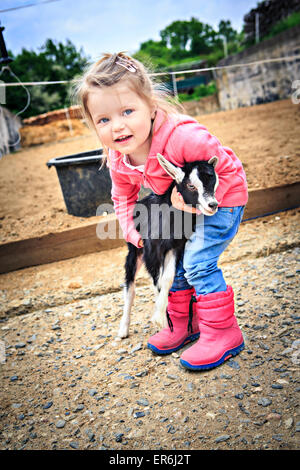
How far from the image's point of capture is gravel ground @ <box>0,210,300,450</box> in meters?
1.45

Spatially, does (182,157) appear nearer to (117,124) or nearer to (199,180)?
(199,180)

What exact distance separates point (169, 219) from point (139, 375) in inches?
33.1

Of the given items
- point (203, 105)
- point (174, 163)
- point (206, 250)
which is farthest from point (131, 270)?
point (203, 105)

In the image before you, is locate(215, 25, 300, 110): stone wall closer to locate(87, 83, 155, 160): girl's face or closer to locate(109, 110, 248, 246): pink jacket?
locate(109, 110, 248, 246): pink jacket

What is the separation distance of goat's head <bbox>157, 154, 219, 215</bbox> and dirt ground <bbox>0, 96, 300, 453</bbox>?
32.9 inches

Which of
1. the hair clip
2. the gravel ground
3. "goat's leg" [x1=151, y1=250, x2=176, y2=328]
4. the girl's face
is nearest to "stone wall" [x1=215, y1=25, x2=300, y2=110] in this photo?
the gravel ground

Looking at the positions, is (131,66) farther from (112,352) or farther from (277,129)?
(277,129)

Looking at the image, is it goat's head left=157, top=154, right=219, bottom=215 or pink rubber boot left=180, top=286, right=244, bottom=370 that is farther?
pink rubber boot left=180, top=286, right=244, bottom=370

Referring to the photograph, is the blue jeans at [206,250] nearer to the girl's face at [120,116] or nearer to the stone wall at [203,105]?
the girl's face at [120,116]

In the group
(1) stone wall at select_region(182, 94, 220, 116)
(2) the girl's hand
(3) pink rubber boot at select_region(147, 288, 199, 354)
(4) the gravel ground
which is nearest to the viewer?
(4) the gravel ground

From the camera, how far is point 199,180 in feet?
5.19

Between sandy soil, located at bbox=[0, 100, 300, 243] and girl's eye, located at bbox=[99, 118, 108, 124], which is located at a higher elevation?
girl's eye, located at bbox=[99, 118, 108, 124]
